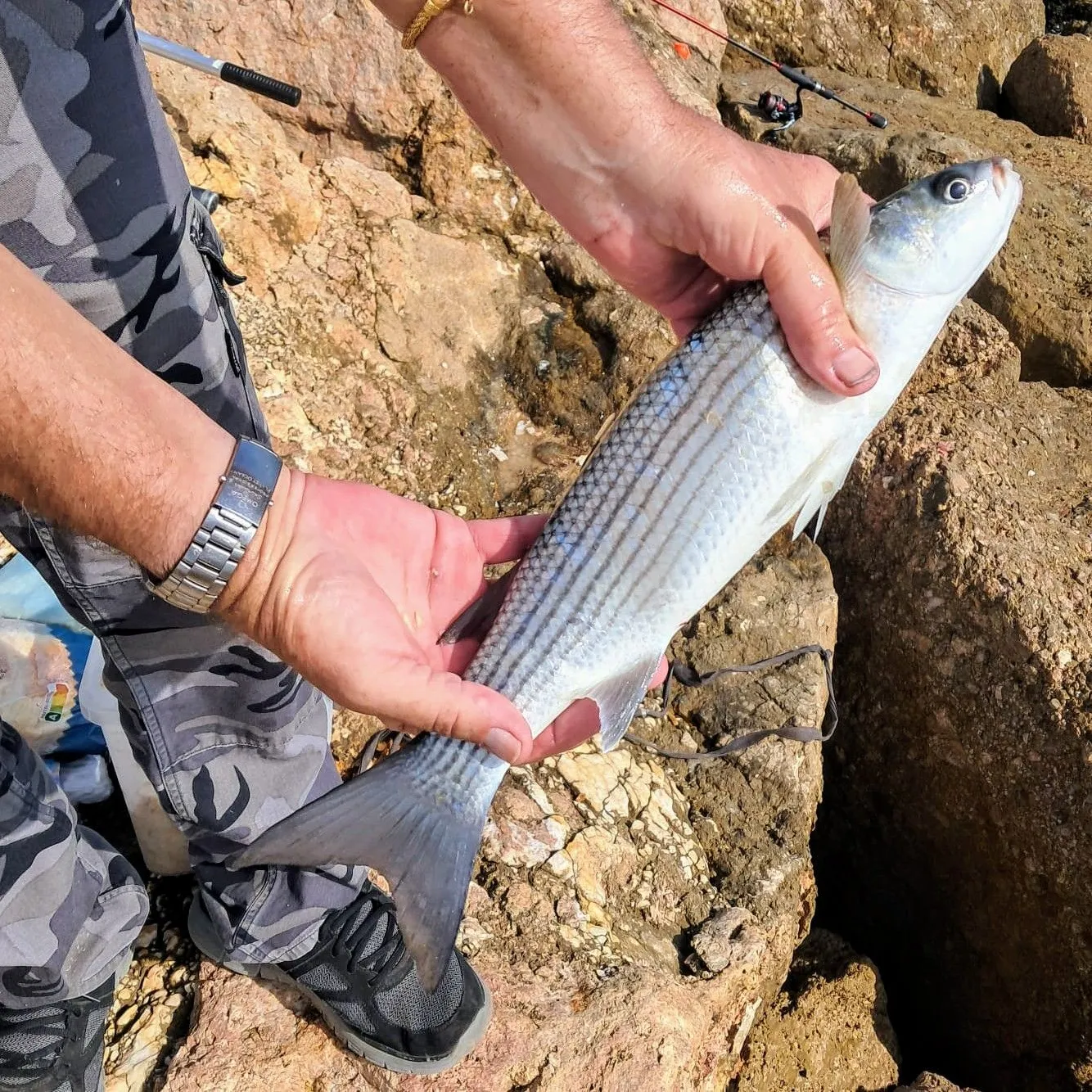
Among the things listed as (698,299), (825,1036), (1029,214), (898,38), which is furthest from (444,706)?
(898,38)

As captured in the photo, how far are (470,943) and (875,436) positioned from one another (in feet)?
7.90

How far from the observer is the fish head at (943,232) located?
82.4 inches

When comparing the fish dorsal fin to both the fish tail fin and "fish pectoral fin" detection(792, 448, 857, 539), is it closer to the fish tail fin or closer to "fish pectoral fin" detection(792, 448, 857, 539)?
"fish pectoral fin" detection(792, 448, 857, 539)

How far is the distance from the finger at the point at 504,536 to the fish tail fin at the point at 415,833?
21.8 inches

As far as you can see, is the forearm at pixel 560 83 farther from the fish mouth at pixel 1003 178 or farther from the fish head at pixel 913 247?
the fish mouth at pixel 1003 178

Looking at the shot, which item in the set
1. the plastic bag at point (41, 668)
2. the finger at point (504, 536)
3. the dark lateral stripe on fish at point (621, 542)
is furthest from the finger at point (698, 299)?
the plastic bag at point (41, 668)

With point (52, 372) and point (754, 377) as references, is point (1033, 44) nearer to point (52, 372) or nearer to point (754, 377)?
point (754, 377)

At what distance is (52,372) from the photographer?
1.31 meters

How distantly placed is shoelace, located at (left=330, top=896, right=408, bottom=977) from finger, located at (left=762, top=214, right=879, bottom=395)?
1.76 metres

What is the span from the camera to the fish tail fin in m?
1.76

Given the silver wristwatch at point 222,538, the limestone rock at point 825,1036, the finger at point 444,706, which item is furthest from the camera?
the limestone rock at point 825,1036

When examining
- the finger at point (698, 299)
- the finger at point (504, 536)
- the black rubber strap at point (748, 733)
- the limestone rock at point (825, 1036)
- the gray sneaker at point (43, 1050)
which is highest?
the finger at point (698, 299)

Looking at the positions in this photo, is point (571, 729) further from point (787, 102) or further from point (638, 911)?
point (787, 102)

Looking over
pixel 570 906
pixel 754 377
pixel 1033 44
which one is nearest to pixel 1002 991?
pixel 570 906
